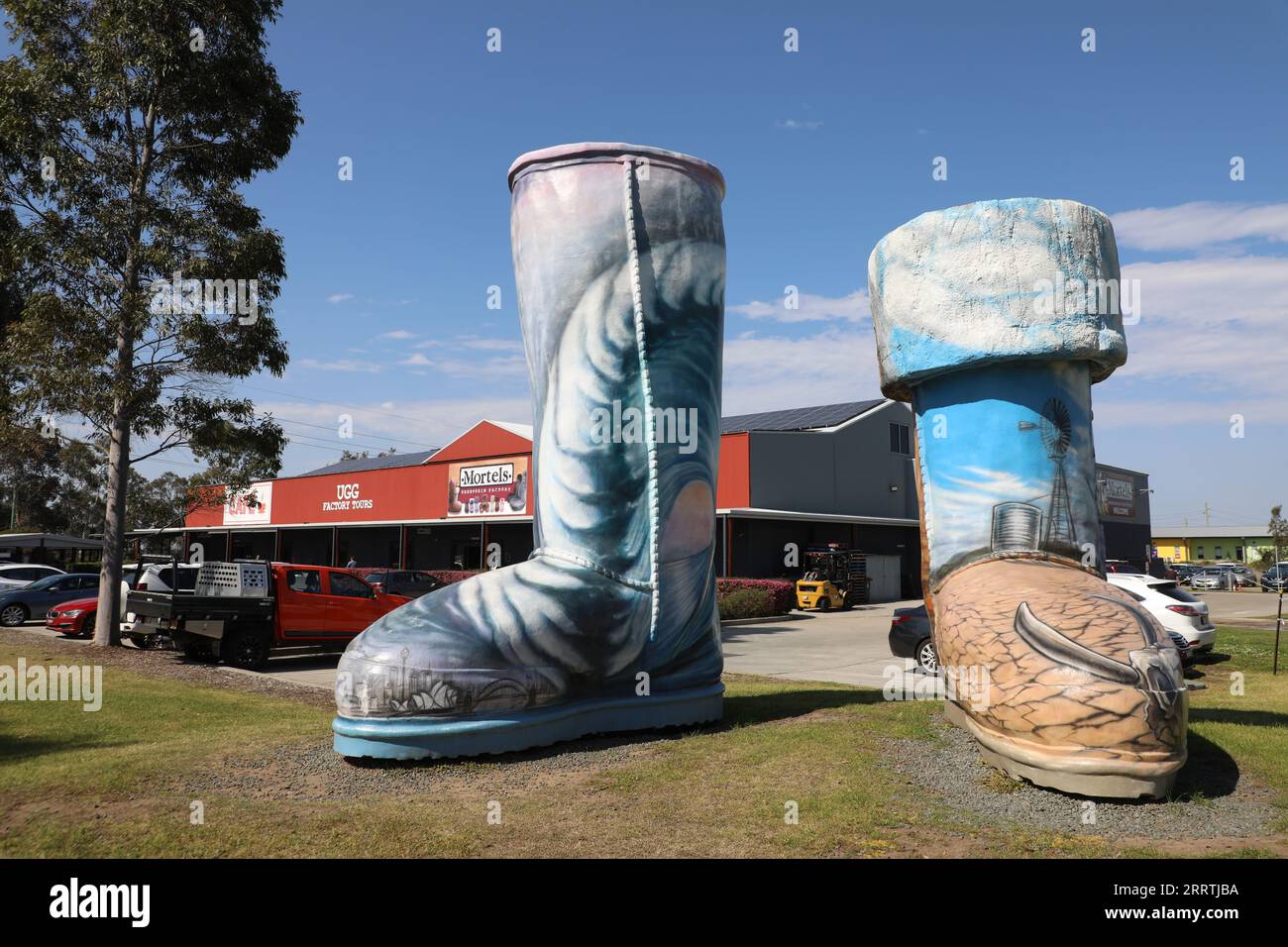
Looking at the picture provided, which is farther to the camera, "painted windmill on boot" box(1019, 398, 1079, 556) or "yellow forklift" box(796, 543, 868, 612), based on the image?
"yellow forklift" box(796, 543, 868, 612)

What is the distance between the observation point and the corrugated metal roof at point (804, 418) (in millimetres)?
33344

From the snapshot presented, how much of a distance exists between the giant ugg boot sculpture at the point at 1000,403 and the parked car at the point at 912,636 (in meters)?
6.45

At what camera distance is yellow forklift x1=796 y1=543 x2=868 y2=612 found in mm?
27062

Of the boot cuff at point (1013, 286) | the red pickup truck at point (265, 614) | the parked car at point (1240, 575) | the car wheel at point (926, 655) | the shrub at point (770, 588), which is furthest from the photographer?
the parked car at point (1240, 575)

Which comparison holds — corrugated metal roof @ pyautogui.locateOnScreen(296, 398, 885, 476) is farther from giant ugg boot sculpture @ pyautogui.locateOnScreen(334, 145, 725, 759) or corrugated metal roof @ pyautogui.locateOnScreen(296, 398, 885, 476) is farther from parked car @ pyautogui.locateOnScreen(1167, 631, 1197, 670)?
giant ugg boot sculpture @ pyautogui.locateOnScreen(334, 145, 725, 759)

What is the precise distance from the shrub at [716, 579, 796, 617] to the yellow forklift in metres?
1.43

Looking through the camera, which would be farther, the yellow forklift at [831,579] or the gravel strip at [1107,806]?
the yellow forklift at [831,579]

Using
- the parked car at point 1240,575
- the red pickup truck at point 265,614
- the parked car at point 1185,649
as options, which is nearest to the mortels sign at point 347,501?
the red pickup truck at point 265,614

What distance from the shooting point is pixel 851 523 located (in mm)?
31328

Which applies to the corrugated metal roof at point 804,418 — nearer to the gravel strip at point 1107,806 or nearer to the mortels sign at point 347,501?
the mortels sign at point 347,501

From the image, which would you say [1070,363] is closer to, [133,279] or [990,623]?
[990,623]

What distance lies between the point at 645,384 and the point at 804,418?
2913 centimetres

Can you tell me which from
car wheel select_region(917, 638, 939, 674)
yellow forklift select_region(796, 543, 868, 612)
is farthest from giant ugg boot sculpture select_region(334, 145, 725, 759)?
yellow forklift select_region(796, 543, 868, 612)

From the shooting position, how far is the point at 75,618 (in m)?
16.4
